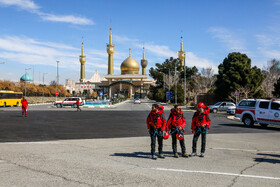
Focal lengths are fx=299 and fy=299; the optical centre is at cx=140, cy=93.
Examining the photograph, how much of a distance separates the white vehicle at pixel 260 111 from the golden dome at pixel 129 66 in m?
118

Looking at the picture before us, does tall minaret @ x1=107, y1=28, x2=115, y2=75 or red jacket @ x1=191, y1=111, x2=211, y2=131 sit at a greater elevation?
tall minaret @ x1=107, y1=28, x2=115, y2=75

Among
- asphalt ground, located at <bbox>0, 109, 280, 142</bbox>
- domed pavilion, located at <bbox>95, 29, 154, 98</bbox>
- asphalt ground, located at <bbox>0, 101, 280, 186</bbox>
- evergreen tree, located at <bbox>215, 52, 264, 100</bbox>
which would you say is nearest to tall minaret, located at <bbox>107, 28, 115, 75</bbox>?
domed pavilion, located at <bbox>95, 29, 154, 98</bbox>

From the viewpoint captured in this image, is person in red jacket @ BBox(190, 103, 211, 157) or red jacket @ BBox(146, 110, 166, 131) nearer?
red jacket @ BBox(146, 110, 166, 131)

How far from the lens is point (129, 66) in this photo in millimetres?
136625

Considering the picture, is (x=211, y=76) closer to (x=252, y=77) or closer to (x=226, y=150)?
(x=252, y=77)

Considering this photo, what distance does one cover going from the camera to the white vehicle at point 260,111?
694 inches

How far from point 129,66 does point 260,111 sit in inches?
4713

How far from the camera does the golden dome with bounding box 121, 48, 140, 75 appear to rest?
449 feet

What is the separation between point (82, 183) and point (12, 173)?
5.89ft

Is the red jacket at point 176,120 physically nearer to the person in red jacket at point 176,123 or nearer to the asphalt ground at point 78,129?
the person in red jacket at point 176,123

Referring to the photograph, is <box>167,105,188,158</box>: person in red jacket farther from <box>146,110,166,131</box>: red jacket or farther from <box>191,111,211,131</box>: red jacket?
<box>191,111,211,131</box>: red jacket

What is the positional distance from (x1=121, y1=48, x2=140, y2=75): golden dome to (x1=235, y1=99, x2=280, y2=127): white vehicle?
388 ft

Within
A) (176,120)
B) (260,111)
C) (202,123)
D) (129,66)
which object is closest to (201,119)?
(202,123)

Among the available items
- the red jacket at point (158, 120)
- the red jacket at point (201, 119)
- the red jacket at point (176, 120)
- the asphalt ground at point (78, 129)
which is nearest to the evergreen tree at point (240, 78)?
the asphalt ground at point (78, 129)
